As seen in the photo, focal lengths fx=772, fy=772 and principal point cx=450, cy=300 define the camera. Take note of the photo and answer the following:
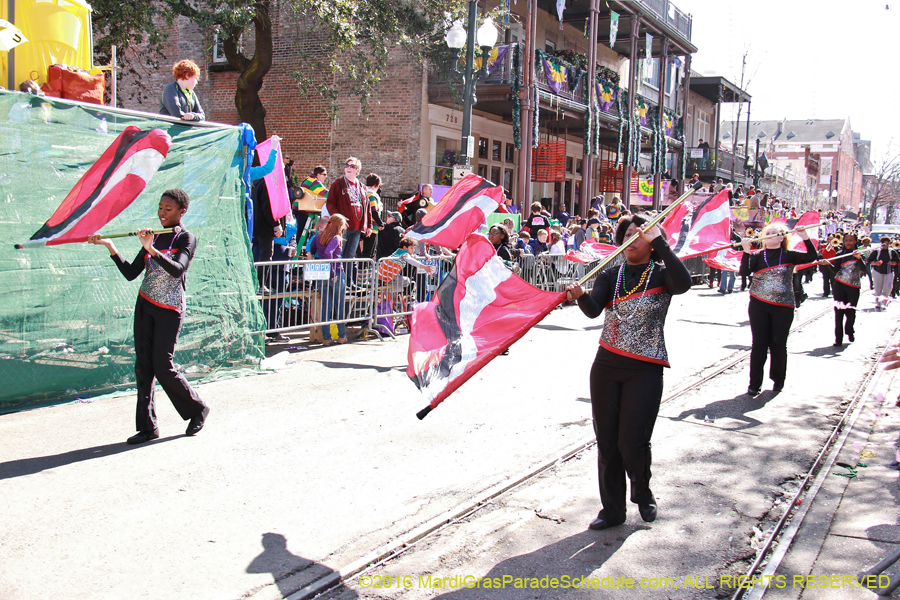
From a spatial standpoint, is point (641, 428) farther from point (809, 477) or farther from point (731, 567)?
point (809, 477)

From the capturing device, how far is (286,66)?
73.6ft

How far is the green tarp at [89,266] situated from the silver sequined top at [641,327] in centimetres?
488

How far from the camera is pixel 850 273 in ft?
43.1

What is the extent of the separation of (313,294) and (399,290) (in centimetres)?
162

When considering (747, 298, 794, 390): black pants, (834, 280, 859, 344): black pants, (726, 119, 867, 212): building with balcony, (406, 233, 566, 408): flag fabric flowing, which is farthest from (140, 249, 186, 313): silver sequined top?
(726, 119, 867, 212): building with balcony

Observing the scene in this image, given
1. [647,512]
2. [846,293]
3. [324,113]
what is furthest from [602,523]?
[324,113]

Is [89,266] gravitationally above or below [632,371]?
above

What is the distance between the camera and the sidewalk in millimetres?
3992

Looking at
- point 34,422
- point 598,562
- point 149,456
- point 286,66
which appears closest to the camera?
point 598,562

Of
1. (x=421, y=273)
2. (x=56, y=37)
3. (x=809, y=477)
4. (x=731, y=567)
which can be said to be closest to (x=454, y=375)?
(x=731, y=567)

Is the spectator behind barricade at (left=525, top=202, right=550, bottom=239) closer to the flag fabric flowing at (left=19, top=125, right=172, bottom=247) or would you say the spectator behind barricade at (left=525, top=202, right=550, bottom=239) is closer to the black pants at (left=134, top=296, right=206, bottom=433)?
the flag fabric flowing at (left=19, top=125, right=172, bottom=247)

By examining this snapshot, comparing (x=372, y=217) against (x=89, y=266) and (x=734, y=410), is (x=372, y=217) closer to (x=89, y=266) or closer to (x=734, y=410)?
(x=89, y=266)

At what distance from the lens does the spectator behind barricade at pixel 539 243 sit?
1591cm

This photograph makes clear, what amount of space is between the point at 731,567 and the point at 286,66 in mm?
20982
